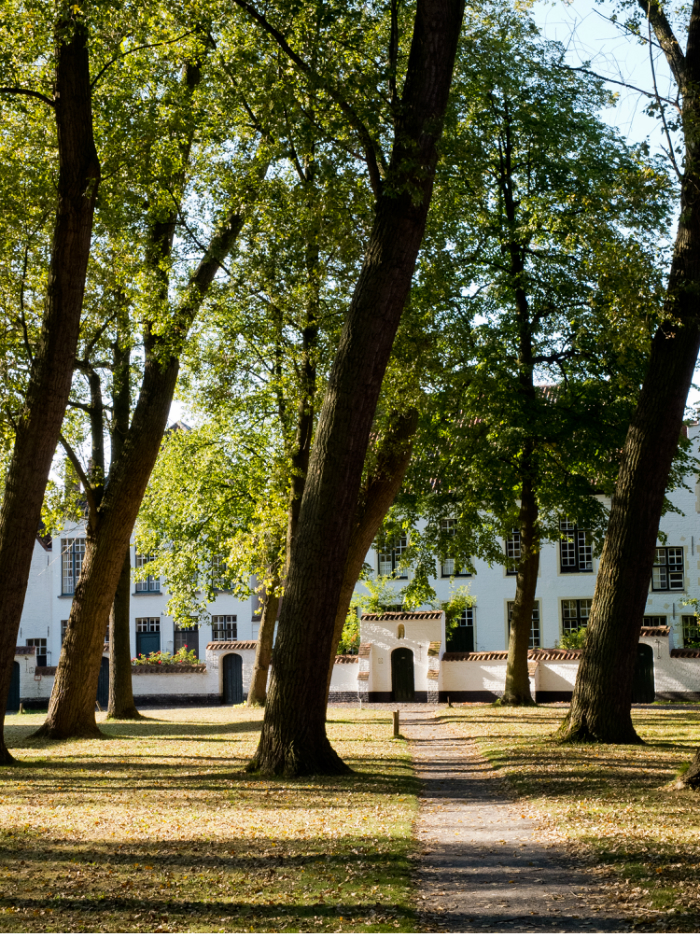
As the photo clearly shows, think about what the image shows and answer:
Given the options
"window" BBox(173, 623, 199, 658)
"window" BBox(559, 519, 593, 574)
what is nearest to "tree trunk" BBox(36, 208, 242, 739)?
"window" BBox(559, 519, 593, 574)

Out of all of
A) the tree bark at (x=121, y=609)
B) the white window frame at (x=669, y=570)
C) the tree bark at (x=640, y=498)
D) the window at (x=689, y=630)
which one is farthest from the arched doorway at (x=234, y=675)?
the tree bark at (x=640, y=498)

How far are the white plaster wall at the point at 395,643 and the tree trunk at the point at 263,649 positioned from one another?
6.01 m

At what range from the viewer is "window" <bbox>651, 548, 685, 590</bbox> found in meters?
41.3

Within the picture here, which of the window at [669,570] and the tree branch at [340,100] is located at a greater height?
the tree branch at [340,100]

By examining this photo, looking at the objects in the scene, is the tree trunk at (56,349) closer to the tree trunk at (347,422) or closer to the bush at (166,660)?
the tree trunk at (347,422)

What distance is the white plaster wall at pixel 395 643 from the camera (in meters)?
35.8

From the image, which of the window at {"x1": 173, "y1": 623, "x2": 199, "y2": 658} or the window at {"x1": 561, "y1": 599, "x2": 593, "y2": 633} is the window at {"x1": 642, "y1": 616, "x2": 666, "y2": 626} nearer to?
the window at {"x1": 561, "y1": 599, "x2": 593, "y2": 633}

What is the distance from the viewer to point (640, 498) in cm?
1396

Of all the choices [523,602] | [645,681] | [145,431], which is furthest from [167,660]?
[145,431]

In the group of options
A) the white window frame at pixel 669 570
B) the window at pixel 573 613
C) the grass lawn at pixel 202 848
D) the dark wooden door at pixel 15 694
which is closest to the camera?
the grass lawn at pixel 202 848

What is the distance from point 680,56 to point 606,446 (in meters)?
11.0

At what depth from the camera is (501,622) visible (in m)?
42.6

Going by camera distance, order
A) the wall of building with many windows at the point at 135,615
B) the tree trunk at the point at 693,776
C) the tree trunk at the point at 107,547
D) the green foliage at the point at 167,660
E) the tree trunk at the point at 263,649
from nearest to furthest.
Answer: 1. the tree trunk at the point at 693,776
2. the tree trunk at the point at 107,547
3. the tree trunk at the point at 263,649
4. the green foliage at the point at 167,660
5. the wall of building with many windows at the point at 135,615

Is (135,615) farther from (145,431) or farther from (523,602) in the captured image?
(145,431)
